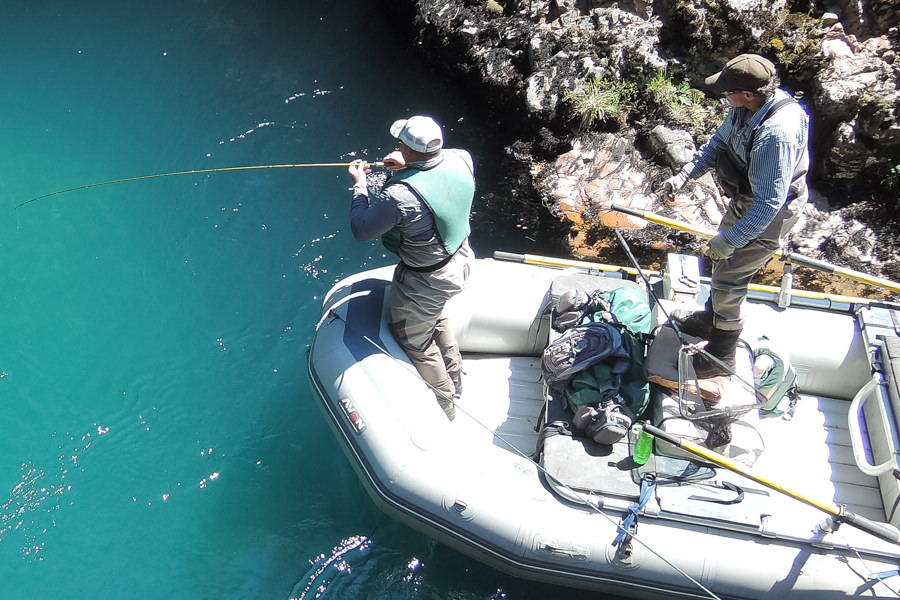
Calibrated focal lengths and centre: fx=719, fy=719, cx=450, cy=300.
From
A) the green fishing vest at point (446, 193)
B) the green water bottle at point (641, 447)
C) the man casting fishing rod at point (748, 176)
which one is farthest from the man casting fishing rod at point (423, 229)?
the man casting fishing rod at point (748, 176)

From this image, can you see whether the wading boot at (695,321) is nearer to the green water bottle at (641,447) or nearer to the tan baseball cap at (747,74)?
the green water bottle at (641,447)

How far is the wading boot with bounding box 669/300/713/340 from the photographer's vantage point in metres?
3.69

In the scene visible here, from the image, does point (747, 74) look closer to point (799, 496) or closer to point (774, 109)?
point (774, 109)

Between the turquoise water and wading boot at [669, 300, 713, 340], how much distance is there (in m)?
1.61

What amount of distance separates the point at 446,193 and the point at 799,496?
78.5 inches

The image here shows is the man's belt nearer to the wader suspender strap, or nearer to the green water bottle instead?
the green water bottle

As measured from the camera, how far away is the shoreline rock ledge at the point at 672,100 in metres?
5.22

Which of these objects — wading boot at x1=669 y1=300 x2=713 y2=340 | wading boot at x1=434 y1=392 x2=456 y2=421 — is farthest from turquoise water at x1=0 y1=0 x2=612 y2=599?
wading boot at x1=669 y1=300 x2=713 y2=340

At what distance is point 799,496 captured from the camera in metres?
3.06

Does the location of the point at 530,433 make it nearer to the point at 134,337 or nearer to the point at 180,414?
the point at 180,414

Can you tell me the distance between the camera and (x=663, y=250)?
5.30m

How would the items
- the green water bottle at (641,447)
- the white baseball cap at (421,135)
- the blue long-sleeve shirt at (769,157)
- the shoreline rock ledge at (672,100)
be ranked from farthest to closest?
the shoreline rock ledge at (672,100), the green water bottle at (641,447), the white baseball cap at (421,135), the blue long-sleeve shirt at (769,157)

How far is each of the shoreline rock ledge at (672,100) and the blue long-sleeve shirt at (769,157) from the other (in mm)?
2260

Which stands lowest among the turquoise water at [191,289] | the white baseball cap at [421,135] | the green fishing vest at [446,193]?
the turquoise water at [191,289]
